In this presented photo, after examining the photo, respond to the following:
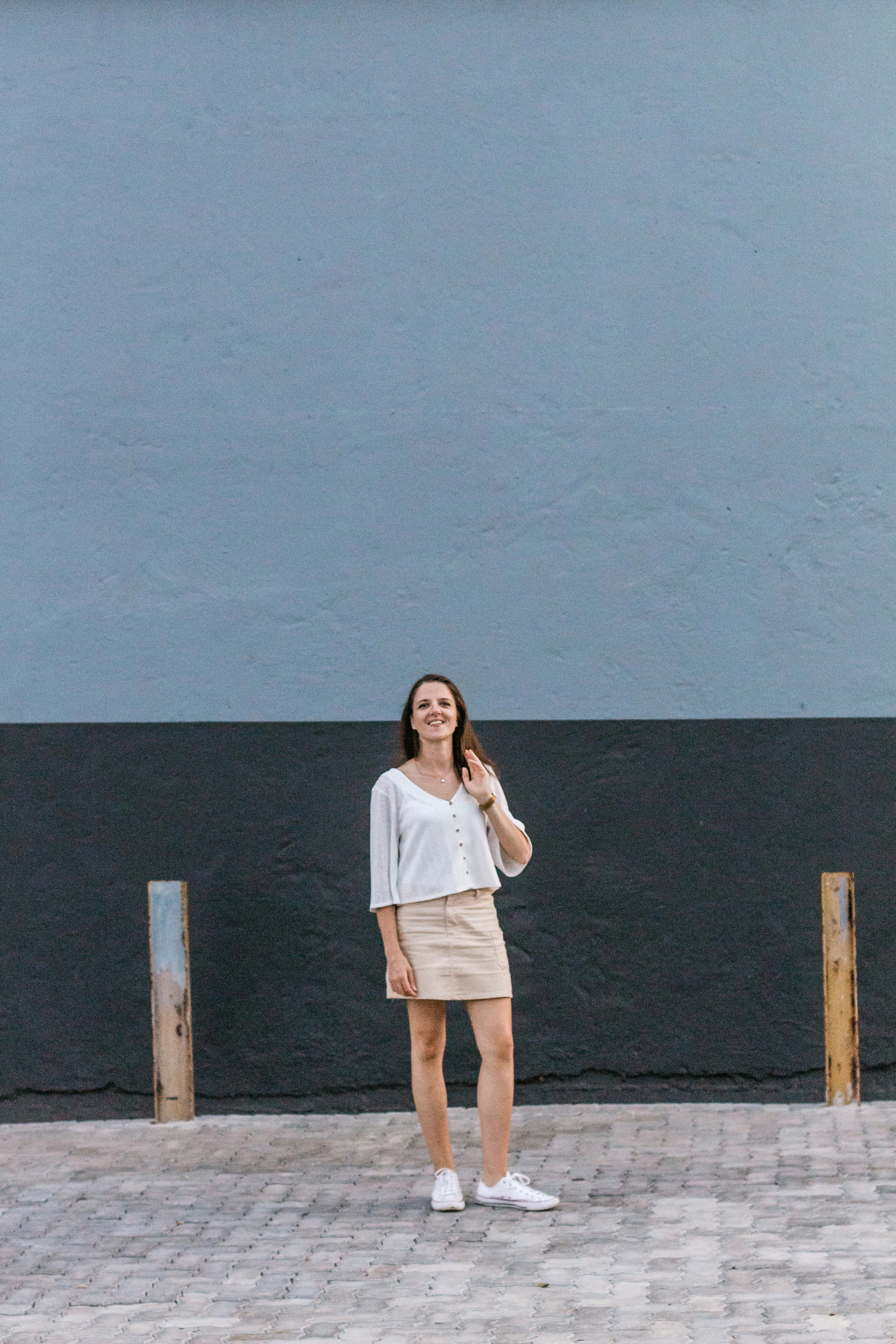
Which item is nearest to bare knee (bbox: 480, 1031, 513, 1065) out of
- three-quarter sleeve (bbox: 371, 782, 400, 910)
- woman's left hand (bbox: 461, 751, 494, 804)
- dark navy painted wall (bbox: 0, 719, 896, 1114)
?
three-quarter sleeve (bbox: 371, 782, 400, 910)

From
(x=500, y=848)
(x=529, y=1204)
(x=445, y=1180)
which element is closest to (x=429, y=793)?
(x=500, y=848)

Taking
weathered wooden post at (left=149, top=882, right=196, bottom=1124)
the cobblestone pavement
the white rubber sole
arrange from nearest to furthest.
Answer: the cobblestone pavement
the white rubber sole
weathered wooden post at (left=149, top=882, right=196, bottom=1124)

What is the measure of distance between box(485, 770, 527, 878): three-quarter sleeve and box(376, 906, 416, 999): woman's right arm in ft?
1.37

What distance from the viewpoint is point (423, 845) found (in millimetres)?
5051

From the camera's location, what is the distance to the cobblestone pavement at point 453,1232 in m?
3.93

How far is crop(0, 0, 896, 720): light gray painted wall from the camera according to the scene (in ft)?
21.3

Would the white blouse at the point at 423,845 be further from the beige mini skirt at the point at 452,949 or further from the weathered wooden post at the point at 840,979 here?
the weathered wooden post at the point at 840,979

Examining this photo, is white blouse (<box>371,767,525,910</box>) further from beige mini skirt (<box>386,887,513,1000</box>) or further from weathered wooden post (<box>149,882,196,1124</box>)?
weathered wooden post (<box>149,882,196,1124</box>)

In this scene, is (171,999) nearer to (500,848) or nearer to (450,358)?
(500,848)

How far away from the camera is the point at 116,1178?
5.53 metres

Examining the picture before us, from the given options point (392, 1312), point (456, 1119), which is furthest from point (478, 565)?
point (392, 1312)

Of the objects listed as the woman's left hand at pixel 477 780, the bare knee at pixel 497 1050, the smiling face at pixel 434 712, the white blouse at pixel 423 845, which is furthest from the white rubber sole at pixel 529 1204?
the smiling face at pixel 434 712

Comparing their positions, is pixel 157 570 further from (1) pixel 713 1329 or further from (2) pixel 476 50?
(1) pixel 713 1329

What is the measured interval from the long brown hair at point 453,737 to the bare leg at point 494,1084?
2.74ft
